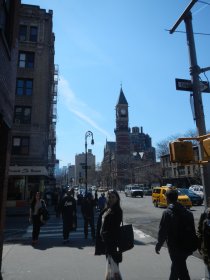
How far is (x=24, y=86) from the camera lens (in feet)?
107

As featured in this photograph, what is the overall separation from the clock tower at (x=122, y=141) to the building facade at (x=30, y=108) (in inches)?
3405

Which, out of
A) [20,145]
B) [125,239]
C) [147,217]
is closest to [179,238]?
[125,239]

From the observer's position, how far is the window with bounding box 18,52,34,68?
3297 cm

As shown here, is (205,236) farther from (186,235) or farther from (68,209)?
(68,209)

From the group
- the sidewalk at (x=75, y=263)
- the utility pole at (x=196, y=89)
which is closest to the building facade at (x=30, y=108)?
the sidewalk at (x=75, y=263)

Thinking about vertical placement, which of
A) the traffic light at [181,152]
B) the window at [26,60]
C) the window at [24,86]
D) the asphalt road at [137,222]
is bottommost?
the asphalt road at [137,222]

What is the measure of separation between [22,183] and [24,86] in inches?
415

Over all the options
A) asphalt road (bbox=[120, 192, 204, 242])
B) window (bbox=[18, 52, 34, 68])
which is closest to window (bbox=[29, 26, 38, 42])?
window (bbox=[18, 52, 34, 68])

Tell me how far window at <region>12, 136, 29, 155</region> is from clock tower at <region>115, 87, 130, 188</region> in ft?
286

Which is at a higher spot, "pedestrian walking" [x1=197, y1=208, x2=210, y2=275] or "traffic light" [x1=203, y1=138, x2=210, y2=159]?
"traffic light" [x1=203, y1=138, x2=210, y2=159]

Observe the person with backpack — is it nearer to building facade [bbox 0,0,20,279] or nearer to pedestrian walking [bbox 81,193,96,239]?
building facade [bbox 0,0,20,279]

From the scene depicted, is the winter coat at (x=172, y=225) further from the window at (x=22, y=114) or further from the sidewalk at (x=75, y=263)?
the window at (x=22, y=114)

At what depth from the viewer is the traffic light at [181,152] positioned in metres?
6.16

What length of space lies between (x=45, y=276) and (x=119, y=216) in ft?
8.16
